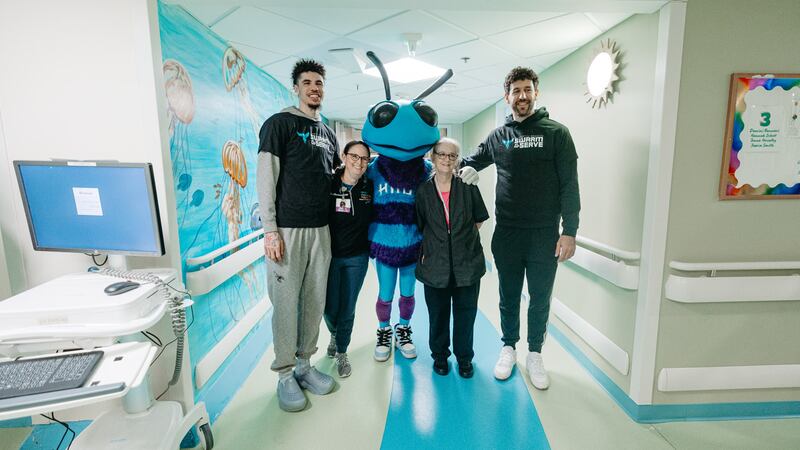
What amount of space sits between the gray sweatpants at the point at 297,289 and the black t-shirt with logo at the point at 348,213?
8 cm

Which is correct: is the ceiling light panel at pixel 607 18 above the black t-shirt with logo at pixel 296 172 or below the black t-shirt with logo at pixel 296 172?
above

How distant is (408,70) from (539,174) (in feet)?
4.74

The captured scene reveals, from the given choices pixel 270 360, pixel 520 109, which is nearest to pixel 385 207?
pixel 520 109

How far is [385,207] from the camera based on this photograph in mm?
2002

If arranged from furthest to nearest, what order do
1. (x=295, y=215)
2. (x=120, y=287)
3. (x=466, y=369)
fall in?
1. (x=466, y=369)
2. (x=295, y=215)
3. (x=120, y=287)

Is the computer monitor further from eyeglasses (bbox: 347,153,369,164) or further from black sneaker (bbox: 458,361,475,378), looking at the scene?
black sneaker (bbox: 458,361,475,378)

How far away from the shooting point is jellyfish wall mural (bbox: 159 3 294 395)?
1709 millimetres

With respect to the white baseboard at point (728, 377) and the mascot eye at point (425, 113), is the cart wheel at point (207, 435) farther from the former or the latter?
the white baseboard at point (728, 377)

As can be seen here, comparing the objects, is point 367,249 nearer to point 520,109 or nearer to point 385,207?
point 385,207

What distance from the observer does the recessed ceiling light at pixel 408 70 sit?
2676mm

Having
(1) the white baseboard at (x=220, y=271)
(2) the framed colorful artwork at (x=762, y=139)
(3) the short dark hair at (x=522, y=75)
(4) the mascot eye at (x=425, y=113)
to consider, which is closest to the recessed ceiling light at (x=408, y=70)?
(4) the mascot eye at (x=425, y=113)

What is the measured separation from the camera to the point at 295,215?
1.77 m

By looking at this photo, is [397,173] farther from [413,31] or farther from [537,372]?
[537,372]

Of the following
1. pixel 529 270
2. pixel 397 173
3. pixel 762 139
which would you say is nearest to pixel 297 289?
pixel 397 173
